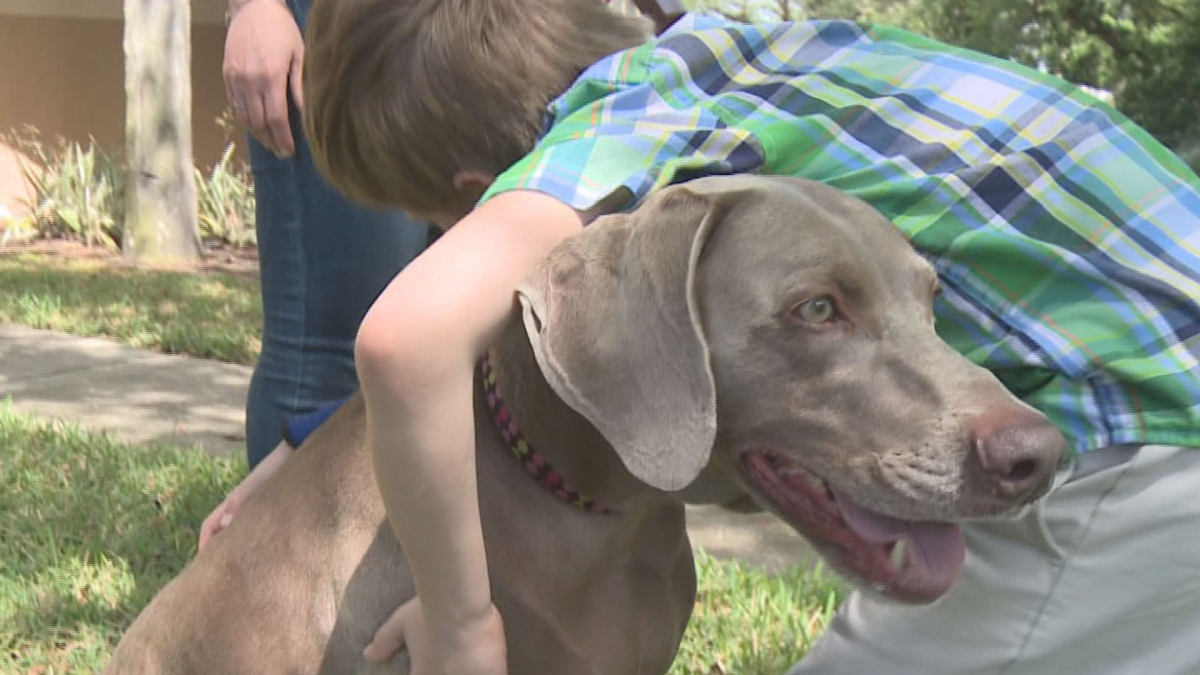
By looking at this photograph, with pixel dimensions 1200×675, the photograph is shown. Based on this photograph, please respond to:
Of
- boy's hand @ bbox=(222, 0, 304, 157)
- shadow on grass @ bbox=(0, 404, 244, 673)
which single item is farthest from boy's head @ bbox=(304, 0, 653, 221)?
shadow on grass @ bbox=(0, 404, 244, 673)

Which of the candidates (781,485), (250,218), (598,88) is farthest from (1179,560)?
(250,218)

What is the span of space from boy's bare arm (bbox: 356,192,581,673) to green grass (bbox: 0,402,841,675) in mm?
1335

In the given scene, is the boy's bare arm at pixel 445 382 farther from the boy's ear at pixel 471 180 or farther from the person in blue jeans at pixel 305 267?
the person in blue jeans at pixel 305 267

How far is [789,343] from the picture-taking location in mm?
1842

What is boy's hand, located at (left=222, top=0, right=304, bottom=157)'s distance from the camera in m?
2.82

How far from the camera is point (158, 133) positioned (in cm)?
998

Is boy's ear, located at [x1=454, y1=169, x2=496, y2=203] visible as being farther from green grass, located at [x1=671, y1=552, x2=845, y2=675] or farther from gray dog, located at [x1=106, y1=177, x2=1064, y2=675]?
green grass, located at [x1=671, y1=552, x2=845, y2=675]

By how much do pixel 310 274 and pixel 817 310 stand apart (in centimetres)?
180

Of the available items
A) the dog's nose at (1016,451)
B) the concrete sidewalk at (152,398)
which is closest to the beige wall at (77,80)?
the concrete sidewalk at (152,398)

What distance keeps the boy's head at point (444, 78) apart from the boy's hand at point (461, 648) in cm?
85

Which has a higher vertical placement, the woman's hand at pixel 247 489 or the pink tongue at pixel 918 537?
the pink tongue at pixel 918 537

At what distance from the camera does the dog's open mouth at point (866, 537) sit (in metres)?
1.88

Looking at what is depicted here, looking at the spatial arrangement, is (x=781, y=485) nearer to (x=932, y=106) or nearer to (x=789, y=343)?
(x=789, y=343)

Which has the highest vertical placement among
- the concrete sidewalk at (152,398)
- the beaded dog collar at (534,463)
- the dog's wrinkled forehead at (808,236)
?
the dog's wrinkled forehead at (808,236)
